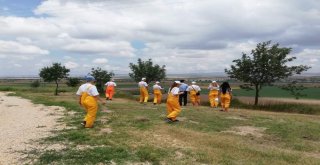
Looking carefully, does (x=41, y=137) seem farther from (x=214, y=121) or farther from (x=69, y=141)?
(x=214, y=121)

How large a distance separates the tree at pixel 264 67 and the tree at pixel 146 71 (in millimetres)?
17825

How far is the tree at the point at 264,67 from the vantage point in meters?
34.9

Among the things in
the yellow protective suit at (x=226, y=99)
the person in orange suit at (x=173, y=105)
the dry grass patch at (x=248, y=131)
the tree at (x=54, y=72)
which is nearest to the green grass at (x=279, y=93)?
the tree at (x=54, y=72)

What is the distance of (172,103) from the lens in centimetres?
1695

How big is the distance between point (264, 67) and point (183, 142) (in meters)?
24.5

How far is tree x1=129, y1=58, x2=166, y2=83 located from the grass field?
3442 cm

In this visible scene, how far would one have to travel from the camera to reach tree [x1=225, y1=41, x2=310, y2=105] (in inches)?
1373

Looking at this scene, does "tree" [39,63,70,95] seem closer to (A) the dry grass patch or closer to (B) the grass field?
(B) the grass field

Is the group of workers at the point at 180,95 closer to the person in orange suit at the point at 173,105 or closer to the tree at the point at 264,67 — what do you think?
the person in orange suit at the point at 173,105

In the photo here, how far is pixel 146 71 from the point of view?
52.8 m

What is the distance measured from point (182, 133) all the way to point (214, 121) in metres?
4.23

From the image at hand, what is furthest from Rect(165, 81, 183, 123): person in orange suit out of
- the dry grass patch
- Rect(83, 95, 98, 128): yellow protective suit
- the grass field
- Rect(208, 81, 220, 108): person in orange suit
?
Rect(208, 81, 220, 108): person in orange suit

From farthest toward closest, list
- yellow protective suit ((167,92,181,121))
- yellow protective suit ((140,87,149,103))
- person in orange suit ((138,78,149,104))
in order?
yellow protective suit ((140,87,149,103))
person in orange suit ((138,78,149,104))
yellow protective suit ((167,92,181,121))

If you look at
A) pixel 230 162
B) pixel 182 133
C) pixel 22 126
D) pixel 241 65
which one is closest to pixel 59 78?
pixel 241 65
